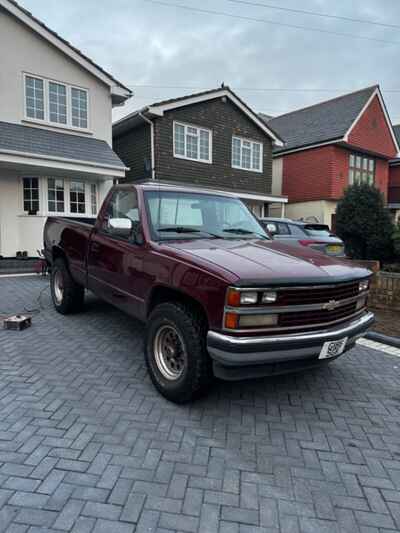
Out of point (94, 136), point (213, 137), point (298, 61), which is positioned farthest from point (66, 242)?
point (298, 61)

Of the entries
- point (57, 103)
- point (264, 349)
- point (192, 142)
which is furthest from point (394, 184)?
point (264, 349)

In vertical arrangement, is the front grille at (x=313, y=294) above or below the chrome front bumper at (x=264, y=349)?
above

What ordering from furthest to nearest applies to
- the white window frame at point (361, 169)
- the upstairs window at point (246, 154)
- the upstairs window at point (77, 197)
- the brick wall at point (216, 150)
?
the white window frame at point (361, 169) < the upstairs window at point (246, 154) < the brick wall at point (216, 150) < the upstairs window at point (77, 197)

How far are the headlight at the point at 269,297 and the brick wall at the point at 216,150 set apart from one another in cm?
1204

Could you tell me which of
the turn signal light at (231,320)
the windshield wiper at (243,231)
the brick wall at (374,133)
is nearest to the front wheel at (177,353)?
the turn signal light at (231,320)

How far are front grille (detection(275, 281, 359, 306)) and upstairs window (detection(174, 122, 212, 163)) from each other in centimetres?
1245

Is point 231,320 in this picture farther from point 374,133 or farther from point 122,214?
point 374,133

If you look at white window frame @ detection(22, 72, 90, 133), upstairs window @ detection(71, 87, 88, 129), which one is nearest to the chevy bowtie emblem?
white window frame @ detection(22, 72, 90, 133)

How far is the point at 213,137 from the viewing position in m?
15.6

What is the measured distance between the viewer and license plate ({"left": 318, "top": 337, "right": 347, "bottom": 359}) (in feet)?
9.59

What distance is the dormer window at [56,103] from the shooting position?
37.1 feet

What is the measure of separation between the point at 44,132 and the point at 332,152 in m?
13.8

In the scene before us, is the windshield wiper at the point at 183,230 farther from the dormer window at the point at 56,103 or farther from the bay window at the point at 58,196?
the dormer window at the point at 56,103

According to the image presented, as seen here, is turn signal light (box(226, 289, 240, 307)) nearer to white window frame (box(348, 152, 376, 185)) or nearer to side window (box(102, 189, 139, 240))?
side window (box(102, 189, 139, 240))
